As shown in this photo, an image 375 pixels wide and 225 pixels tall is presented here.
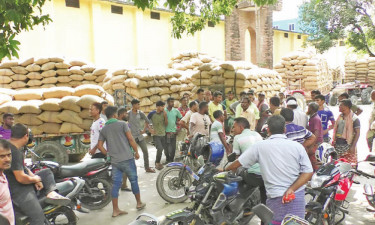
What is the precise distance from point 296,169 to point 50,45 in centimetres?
1184

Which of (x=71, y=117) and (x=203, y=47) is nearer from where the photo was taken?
(x=71, y=117)

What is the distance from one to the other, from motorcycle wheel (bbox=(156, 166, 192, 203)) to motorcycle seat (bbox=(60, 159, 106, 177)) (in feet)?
2.98

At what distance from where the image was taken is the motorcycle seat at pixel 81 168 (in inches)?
179

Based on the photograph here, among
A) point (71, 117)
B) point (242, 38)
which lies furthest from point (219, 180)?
point (242, 38)

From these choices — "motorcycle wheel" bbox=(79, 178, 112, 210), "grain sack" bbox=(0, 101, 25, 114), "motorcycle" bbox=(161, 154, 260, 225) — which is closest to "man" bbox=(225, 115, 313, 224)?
"motorcycle" bbox=(161, 154, 260, 225)

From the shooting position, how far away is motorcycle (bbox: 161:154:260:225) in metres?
3.68

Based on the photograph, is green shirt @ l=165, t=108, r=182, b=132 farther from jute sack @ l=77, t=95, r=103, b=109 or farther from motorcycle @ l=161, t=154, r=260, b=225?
motorcycle @ l=161, t=154, r=260, b=225

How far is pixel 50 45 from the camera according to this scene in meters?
12.6

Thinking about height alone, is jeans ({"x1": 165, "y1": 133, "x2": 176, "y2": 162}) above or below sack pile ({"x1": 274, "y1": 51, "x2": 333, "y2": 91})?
below

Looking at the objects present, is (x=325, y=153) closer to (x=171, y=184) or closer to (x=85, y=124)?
(x=171, y=184)

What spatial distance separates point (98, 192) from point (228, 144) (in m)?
2.19

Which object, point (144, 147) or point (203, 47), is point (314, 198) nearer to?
A: point (144, 147)

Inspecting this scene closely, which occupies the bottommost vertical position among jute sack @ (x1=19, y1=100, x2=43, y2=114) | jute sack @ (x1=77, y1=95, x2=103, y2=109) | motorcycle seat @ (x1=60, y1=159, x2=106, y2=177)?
motorcycle seat @ (x1=60, y1=159, x2=106, y2=177)

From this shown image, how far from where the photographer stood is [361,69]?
72.5 feet
